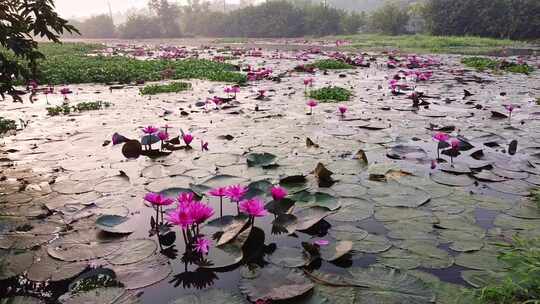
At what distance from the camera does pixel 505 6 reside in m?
27.7

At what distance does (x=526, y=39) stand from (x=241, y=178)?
32055 millimetres

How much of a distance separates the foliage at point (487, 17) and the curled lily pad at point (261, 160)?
3051 centimetres

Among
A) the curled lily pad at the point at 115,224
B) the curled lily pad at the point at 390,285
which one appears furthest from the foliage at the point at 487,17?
the curled lily pad at the point at 115,224

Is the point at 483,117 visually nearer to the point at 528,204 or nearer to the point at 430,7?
the point at 528,204

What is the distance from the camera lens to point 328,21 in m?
39.5

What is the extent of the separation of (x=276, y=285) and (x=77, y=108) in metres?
5.53

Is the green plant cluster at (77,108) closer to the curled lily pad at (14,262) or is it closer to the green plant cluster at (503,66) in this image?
the curled lily pad at (14,262)

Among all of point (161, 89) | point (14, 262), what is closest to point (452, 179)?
point (14, 262)

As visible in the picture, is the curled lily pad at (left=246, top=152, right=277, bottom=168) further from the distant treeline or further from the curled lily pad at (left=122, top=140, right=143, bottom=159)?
the distant treeline

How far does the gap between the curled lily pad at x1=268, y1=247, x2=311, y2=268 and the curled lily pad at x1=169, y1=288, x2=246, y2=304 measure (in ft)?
1.13

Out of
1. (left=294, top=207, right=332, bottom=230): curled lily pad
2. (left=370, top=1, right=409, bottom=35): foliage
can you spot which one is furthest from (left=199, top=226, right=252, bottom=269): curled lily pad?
(left=370, top=1, right=409, bottom=35): foliage

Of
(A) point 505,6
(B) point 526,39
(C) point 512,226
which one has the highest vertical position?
(A) point 505,6

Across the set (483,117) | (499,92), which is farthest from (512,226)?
(499,92)

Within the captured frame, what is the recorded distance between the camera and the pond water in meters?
1.92
